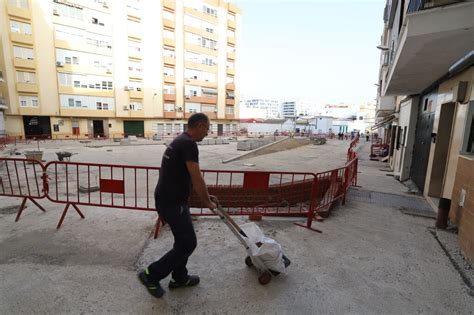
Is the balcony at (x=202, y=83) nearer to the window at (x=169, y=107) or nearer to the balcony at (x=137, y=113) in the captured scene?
the window at (x=169, y=107)

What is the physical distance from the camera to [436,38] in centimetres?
379

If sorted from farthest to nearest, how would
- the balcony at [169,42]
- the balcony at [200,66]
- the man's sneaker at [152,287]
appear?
1. the balcony at [200,66]
2. the balcony at [169,42]
3. the man's sneaker at [152,287]

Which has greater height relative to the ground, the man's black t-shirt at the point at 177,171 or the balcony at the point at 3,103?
the balcony at the point at 3,103

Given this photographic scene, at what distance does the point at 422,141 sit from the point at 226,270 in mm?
7711

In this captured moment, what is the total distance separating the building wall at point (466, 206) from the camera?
337 cm

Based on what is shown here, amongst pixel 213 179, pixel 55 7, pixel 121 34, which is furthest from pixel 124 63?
pixel 213 179

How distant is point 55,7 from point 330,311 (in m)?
41.0

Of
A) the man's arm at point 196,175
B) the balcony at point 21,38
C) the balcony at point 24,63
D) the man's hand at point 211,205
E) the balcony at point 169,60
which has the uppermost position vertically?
the balcony at point 169,60

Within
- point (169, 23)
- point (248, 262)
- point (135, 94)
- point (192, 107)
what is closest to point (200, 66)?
point (192, 107)

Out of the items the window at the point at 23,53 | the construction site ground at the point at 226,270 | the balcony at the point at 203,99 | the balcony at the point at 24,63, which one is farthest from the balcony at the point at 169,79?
the construction site ground at the point at 226,270

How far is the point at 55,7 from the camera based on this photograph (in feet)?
98.3

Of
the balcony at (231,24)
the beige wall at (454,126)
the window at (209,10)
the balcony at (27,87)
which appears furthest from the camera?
the balcony at (231,24)

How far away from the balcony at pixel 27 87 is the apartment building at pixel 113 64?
0.09m

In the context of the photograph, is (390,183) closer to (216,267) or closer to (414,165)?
(414,165)
